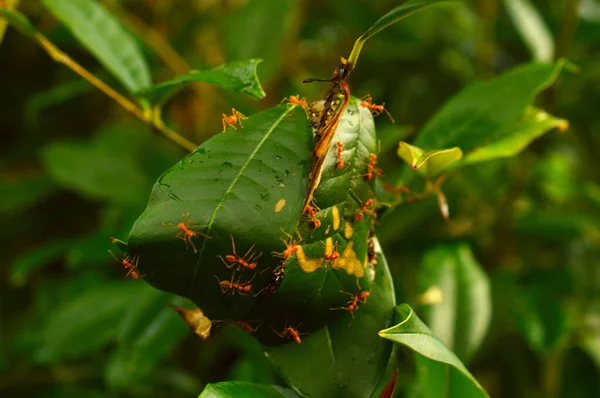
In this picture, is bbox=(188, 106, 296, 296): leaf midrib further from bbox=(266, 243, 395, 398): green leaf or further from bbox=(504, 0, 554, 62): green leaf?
bbox=(504, 0, 554, 62): green leaf

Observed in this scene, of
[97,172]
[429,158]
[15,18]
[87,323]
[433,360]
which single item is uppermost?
[15,18]

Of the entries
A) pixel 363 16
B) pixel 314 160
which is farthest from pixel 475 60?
pixel 314 160

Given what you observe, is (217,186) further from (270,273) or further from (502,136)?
(502,136)

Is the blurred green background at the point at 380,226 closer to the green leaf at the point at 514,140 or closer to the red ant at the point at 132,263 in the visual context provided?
the green leaf at the point at 514,140

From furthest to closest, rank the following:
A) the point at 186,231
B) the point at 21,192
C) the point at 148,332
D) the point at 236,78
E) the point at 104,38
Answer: the point at 21,192 → the point at 148,332 → the point at 104,38 → the point at 236,78 → the point at 186,231

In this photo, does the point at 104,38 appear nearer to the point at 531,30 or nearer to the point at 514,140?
the point at 514,140

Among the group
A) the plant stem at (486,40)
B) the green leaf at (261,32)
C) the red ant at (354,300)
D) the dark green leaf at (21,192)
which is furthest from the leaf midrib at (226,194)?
the dark green leaf at (21,192)

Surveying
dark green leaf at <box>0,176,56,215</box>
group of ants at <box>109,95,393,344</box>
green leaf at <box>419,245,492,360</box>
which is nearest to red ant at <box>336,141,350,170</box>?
group of ants at <box>109,95,393,344</box>

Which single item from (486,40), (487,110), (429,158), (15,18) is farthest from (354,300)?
(486,40)
